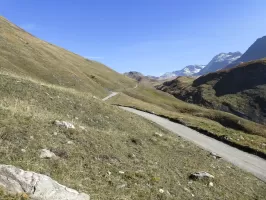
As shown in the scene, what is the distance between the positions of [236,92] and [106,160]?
137 metres

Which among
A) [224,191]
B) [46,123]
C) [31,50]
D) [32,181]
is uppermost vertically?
[31,50]

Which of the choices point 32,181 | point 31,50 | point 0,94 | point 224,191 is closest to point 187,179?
point 224,191

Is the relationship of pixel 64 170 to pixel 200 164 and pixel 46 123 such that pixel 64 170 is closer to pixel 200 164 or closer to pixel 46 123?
pixel 46 123

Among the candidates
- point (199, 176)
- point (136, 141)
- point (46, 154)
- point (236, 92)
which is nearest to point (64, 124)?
point (46, 154)

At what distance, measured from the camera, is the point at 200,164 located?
20438 millimetres

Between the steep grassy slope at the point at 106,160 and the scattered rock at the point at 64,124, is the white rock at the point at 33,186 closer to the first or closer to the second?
the steep grassy slope at the point at 106,160

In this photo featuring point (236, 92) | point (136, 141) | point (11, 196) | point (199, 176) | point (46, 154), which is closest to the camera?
point (11, 196)

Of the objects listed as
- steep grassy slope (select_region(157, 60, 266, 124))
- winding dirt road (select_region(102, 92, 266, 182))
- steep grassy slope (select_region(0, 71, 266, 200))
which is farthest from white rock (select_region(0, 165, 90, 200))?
Answer: steep grassy slope (select_region(157, 60, 266, 124))

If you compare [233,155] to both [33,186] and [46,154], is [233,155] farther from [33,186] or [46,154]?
[33,186]

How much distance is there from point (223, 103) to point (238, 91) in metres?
17.3

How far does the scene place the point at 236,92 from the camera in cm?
14362

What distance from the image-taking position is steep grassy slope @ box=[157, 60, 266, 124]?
124m

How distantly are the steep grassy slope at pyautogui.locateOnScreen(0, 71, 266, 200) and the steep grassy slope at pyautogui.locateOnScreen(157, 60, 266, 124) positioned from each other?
103 m

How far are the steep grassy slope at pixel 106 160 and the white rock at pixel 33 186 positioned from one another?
1505 millimetres
